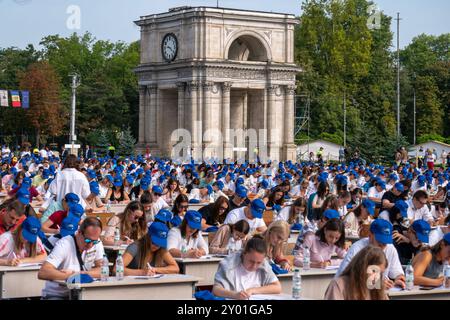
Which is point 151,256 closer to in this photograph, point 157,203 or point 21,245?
point 21,245

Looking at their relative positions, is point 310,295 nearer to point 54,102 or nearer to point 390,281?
point 390,281

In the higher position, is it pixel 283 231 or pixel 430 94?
pixel 430 94

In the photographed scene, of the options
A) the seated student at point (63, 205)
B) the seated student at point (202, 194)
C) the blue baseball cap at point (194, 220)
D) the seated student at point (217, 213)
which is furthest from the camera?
the seated student at point (202, 194)

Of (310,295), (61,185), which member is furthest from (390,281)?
(61,185)

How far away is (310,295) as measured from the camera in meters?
14.0

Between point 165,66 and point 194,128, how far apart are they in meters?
5.22

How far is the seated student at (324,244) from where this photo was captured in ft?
48.3

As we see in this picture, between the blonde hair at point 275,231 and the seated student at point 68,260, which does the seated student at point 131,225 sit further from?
the seated student at point 68,260

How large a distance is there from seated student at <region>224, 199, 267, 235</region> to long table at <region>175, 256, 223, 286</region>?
5.46 feet

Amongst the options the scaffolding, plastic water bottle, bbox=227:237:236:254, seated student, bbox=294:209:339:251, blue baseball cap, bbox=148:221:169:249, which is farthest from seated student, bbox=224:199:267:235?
the scaffolding

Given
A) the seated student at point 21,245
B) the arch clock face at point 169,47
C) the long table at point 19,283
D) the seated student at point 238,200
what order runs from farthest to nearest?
the arch clock face at point 169,47 < the seated student at point 238,200 < the seated student at point 21,245 < the long table at point 19,283

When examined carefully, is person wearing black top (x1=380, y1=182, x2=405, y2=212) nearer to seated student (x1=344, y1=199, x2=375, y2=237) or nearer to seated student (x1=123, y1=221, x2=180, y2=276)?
seated student (x1=344, y1=199, x2=375, y2=237)

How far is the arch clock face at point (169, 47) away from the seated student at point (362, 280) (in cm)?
6892

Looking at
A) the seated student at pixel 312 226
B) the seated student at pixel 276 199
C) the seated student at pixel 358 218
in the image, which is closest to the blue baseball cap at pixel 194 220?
the seated student at pixel 312 226
